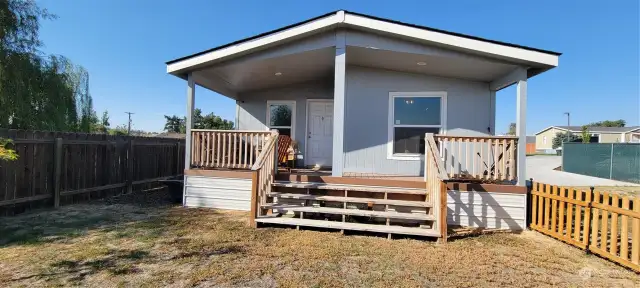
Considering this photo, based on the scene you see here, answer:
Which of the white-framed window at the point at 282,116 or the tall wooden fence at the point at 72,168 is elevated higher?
the white-framed window at the point at 282,116

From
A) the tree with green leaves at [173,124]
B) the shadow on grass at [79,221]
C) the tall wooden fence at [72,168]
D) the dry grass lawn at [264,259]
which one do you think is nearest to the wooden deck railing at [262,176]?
the dry grass lawn at [264,259]

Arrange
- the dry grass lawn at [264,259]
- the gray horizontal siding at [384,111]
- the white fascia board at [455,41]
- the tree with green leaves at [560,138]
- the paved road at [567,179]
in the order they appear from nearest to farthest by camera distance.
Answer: the dry grass lawn at [264,259], the white fascia board at [455,41], the gray horizontal siding at [384,111], the paved road at [567,179], the tree with green leaves at [560,138]

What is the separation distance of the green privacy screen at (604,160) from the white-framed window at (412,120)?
13.3 meters

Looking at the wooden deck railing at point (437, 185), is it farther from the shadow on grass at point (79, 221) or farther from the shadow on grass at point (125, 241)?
the shadow on grass at point (79, 221)

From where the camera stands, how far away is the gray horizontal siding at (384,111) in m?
6.53

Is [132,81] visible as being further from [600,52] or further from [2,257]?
[600,52]

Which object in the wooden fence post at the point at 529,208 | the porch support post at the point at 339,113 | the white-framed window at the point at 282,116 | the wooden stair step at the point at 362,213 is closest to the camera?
the wooden stair step at the point at 362,213

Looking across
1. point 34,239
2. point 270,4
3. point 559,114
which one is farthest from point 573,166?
point 559,114

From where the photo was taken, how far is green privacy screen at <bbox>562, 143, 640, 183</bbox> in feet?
44.3

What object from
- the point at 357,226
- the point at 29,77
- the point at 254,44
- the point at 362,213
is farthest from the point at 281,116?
the point at 29,77

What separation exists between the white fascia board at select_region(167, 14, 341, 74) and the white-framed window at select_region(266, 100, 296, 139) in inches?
101

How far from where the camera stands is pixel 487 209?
501cm

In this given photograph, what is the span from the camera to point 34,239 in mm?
3902

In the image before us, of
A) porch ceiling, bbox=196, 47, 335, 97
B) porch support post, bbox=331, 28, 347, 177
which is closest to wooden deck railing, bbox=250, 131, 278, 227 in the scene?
porch support post, bbox=331, 28, 347, 177
